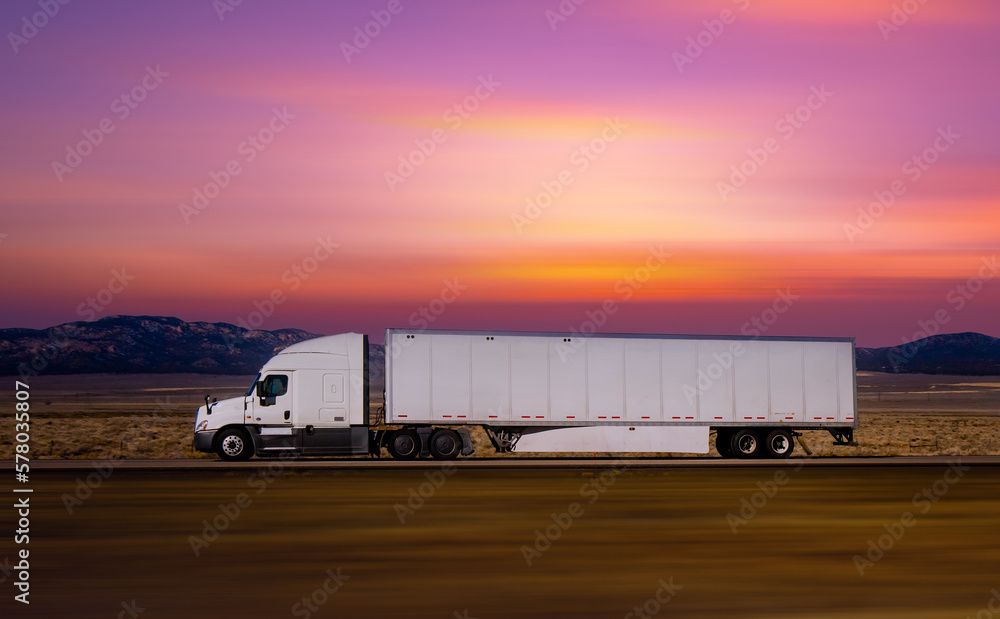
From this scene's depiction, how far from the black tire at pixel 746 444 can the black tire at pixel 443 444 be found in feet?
28.0

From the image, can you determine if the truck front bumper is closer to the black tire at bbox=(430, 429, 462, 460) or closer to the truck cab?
the truck cab

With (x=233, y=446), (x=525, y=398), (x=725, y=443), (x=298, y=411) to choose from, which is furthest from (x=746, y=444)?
(x=233, y=446)

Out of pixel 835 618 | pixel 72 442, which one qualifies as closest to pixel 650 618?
pixel 835 618

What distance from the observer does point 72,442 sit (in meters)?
45.3

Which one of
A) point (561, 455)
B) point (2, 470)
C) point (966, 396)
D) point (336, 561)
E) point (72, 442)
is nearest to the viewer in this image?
point (336, 561)

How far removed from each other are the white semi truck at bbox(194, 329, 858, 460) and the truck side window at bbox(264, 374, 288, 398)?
3 cm

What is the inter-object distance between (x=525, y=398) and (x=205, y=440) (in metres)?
9.12

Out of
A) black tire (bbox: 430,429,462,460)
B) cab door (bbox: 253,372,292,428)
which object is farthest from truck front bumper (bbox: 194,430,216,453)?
black tire (bbox: 430,429,462,460)

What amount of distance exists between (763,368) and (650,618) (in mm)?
24988

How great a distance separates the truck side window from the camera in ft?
108

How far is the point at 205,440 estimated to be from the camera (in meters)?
32.6

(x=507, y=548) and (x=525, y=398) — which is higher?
Answer: (x=525, y=398)

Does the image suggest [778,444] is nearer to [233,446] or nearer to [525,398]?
[525,398]

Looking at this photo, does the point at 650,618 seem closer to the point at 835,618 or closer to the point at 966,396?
the point at 835,618
